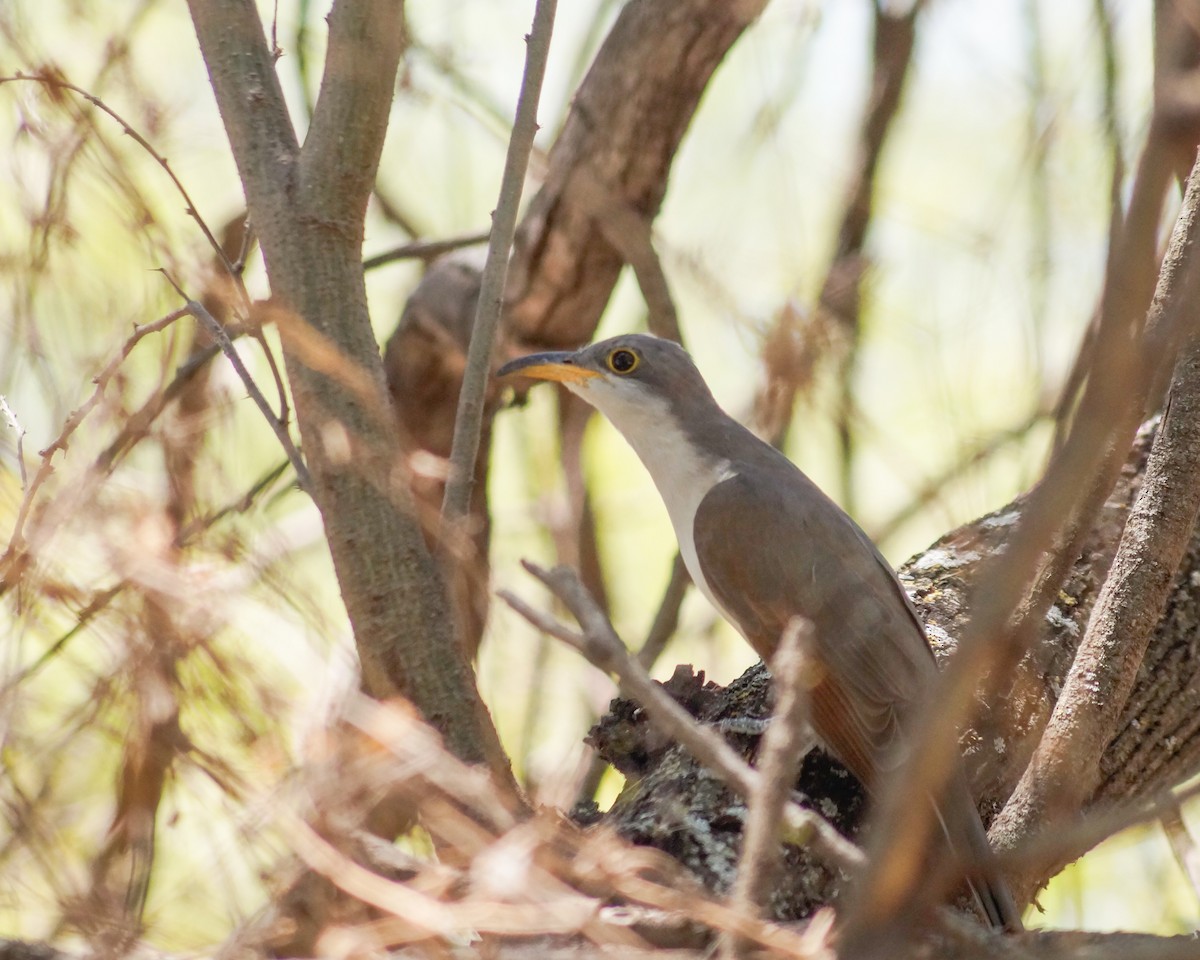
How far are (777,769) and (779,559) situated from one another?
2.38 m

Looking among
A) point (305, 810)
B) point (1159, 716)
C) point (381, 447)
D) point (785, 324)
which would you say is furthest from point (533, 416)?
point (305, 810)

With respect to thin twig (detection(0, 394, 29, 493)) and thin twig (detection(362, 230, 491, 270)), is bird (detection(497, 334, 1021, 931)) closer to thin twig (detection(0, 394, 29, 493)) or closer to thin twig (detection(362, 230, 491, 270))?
thin twig (detection(362, 230, 491, 270))

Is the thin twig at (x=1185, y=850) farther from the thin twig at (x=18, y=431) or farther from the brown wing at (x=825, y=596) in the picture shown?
the thin twig at (x=18, y=431)

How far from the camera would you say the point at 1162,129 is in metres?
2.14

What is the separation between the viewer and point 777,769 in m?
1.55

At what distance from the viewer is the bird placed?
335 centimetres

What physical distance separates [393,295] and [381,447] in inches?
145

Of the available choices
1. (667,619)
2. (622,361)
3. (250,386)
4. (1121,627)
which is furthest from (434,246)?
(1121,627)

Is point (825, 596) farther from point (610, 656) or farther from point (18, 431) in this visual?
point (610, 656)

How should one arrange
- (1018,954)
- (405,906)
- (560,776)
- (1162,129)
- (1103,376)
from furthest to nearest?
(560,776), (1162,129), (405,906), (1018,954), (1103,376)

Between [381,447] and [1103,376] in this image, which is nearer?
[1103,376]

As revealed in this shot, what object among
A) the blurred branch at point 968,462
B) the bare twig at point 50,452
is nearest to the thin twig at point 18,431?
the bare twig at point 50,452

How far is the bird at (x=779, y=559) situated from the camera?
3.35 metres

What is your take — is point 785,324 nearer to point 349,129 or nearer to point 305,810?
point 349,129
